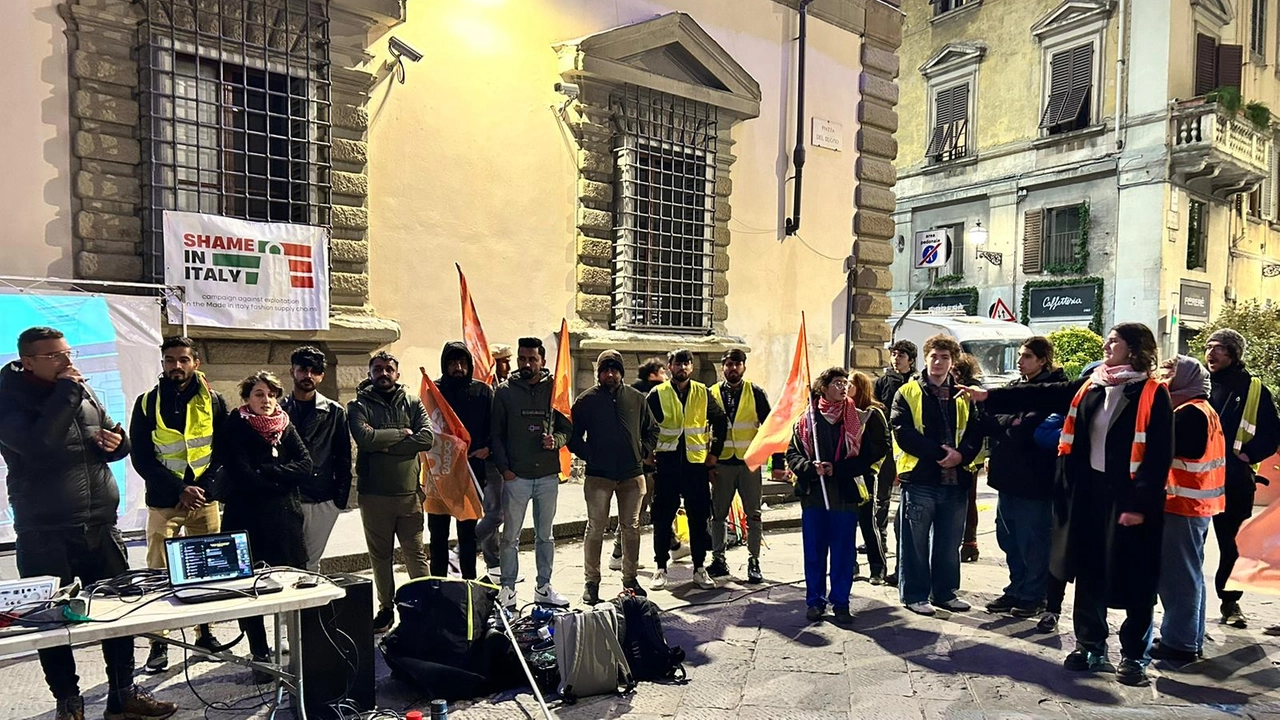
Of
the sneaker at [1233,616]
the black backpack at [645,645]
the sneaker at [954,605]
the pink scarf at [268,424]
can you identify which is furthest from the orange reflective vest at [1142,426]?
the pink scarf at [268,424]

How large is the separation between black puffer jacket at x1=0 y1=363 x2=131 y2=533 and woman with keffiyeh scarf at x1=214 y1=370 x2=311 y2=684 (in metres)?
0.65

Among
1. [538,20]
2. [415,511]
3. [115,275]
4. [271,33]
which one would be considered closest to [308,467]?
[415,511]

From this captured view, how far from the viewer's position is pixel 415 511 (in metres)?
5.39

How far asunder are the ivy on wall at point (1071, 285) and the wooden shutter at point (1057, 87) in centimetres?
463

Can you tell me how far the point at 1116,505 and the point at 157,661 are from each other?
5.35m

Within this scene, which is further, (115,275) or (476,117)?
(476,117)

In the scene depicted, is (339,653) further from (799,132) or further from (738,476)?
(799,132)

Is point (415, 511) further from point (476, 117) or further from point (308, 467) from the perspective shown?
point (476, 117)

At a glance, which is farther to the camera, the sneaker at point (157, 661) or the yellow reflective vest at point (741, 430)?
the yellow reflective vest at point (741, 430)

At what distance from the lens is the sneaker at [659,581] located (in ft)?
21.2

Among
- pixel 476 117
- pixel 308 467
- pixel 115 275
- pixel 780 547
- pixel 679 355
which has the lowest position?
pixel 780 547

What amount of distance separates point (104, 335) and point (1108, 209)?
78.8 ft

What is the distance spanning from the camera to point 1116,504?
14.9 ft

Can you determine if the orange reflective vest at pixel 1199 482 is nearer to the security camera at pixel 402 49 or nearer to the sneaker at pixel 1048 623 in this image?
the sneaker at pixel 1048 623
